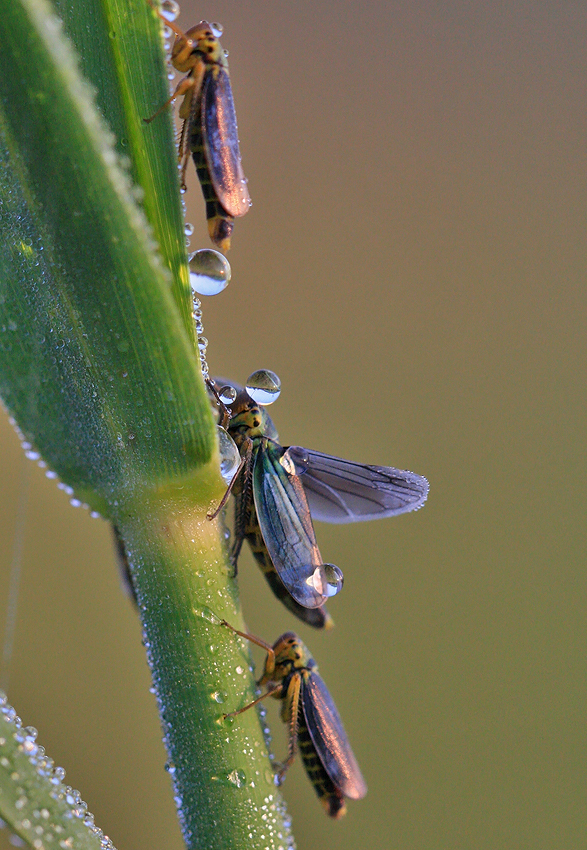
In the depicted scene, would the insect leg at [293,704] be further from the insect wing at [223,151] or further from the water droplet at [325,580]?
the insect wing at [223,151]

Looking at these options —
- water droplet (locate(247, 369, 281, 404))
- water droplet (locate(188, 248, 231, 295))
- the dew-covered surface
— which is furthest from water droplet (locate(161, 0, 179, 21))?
the dew-covered surface

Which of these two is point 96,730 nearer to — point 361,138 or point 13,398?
point 13,398

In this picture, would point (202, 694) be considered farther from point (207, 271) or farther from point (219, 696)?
point (207, 271)

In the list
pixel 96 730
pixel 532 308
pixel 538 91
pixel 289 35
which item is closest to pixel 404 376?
pixel 532 308

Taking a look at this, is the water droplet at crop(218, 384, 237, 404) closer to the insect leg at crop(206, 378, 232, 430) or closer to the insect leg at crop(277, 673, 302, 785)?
the insect leg at crop(206, 378, 232, 430)

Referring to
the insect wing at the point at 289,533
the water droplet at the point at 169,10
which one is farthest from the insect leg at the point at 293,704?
the water droplet at the point at 169,10
